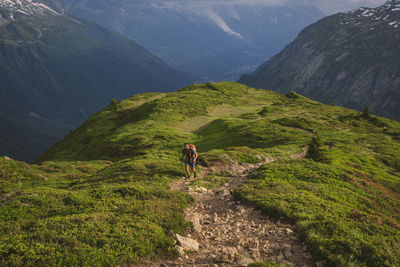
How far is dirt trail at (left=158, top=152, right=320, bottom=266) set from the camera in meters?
12.2

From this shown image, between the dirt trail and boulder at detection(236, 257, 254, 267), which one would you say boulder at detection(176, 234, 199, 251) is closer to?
the dirt trail

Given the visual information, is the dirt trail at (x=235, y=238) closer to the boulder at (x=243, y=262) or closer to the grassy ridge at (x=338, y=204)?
the boulder at (x=243, y=262)

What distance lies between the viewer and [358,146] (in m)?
48.1

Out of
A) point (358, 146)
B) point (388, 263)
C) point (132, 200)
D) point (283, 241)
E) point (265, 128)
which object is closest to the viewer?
point (388, 263)

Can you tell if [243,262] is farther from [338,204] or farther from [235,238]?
[338,204]

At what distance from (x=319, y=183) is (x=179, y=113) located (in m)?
63.1

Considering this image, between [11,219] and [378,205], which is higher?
[378,205]

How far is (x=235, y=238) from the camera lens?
14141 mm

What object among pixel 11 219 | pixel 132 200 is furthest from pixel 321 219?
pixel 11 219

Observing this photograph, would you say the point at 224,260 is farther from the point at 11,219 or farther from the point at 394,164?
the point at 394,164

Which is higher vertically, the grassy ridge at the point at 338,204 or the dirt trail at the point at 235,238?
the grassy ridge at the point at 338,204

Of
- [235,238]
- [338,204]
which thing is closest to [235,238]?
[235,238]

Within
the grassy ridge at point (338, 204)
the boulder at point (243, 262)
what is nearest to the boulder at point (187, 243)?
the boulder at point (243, 262)

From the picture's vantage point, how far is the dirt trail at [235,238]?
12168mm
